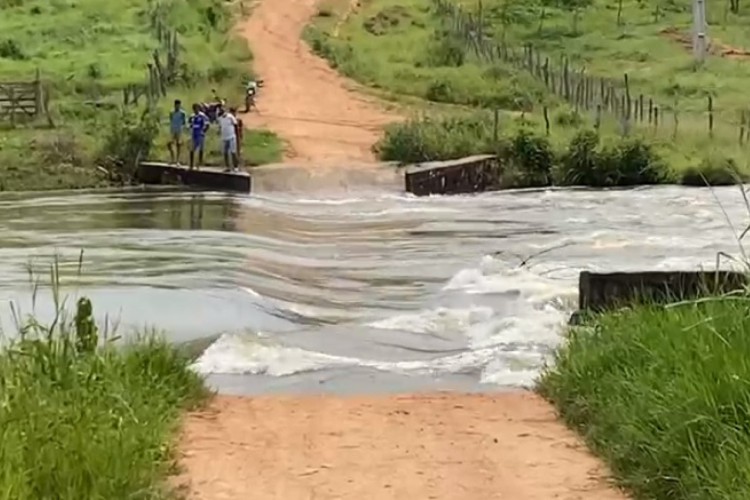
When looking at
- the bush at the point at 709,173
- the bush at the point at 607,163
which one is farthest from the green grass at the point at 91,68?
the bush at the point at 709,173

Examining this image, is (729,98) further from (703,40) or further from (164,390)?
(164,390)

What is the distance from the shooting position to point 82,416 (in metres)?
6.55

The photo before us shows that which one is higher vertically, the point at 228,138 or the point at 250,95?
the point at 250,95

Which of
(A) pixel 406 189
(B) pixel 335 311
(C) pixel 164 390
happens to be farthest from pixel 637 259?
(C) pixel 164 390

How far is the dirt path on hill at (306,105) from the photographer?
31.9 metres

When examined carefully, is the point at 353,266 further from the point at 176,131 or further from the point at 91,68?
the point at 91,68

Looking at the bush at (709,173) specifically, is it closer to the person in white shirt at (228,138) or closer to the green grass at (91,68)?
the green grass at (91,68)

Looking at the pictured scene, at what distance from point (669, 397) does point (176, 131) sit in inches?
906

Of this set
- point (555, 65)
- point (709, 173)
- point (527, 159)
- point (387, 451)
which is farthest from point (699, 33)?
point (387, 451)

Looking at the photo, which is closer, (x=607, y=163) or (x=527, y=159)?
(x=607, y=163)

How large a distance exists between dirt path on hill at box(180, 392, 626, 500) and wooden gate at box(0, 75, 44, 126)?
24254 millimetres

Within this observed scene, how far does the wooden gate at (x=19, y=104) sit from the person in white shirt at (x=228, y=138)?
5817 millimetres

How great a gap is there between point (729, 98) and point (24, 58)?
20449 mm

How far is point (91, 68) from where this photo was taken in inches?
1512
